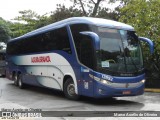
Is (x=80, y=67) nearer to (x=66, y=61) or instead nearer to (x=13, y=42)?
(x=66, y=61)

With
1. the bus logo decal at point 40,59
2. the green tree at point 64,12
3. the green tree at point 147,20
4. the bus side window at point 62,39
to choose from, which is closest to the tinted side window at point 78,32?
the bus side window at point 62,39

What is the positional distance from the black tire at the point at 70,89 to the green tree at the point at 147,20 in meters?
7.57

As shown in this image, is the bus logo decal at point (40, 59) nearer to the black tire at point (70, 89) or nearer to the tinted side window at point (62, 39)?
the tinted side window at point (62, 39)

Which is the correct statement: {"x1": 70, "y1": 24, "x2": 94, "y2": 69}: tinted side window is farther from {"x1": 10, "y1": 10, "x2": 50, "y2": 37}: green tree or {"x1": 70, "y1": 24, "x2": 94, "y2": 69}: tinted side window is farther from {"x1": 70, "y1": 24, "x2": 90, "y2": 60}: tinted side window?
{"x1": 10, "y1": 10, "x2": 50, "y2": 37}: green tree

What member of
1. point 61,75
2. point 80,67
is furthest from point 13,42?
point 80,67

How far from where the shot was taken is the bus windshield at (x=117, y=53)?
41.2 ft

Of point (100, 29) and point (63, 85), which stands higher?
point (100, 29)

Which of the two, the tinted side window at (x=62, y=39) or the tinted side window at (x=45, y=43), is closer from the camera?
the tinted side window at (x=62, y=39)

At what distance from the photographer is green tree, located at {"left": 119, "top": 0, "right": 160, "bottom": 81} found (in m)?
20.8

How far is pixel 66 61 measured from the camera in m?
14.5

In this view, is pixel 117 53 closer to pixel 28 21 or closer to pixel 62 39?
pixel 62 39

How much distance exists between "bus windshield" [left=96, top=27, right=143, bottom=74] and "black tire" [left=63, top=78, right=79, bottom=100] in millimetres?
2203

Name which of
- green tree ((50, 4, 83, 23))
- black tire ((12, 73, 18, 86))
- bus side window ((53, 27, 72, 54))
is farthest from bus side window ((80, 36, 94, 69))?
green tree ((50, 4, 83, 23))

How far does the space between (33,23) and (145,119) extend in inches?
1522
